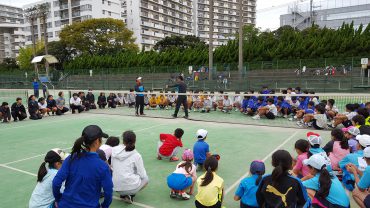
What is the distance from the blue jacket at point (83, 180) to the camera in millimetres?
3342

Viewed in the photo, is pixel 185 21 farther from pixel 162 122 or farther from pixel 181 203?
Answer: pixel 181 203

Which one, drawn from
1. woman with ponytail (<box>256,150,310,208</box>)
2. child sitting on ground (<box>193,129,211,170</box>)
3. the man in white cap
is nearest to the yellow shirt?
woman with ponytail (<box>256,150,310,208</box>)

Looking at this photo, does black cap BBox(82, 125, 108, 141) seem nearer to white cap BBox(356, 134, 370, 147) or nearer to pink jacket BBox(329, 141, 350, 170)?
white cap BBox(356, 134, 370, 147)

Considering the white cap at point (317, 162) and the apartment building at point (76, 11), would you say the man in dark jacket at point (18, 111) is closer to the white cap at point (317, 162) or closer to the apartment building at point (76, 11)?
the white cap at point (317, 162)

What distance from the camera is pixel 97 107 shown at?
21.0m

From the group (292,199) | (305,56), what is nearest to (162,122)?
(292,199)

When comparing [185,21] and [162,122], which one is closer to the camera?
[162,122]

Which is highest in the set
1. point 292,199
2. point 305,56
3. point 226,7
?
point 226,7

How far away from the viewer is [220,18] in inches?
4941

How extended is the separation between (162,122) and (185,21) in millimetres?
103388

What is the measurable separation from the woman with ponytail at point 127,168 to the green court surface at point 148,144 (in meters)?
0.41

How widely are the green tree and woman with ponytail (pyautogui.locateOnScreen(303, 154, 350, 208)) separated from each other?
6560cm

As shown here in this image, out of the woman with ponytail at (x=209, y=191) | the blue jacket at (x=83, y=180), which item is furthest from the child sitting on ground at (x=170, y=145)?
the blue jacket at (x=83, y=180)

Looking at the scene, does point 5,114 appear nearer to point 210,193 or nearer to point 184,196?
point 184,196
